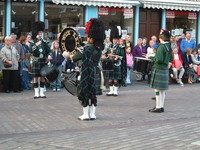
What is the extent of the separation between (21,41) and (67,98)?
3.42 meters

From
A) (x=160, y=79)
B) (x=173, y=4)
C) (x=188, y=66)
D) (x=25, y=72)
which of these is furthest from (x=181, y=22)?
(x=160, y=79)

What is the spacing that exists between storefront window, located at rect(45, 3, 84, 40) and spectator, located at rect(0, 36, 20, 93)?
17.5 ft

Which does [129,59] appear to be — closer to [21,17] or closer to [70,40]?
[21,17]

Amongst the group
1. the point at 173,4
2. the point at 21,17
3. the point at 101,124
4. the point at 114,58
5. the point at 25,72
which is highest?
the point at 173,4

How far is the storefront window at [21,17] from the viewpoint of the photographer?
59.3 ft

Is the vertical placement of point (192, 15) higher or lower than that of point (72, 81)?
higher

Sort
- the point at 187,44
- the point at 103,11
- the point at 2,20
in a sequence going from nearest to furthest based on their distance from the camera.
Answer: the point at 2,20 → the point at 187,44 → the point at 103,11

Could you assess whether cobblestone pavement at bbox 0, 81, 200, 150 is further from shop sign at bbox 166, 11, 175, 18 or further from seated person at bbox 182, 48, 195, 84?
shop sign at bbox 166, 11, 175, 18

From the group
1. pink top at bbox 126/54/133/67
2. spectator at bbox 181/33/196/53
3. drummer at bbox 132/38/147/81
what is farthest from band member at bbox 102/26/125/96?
spectator at bbox 181/33/196/53

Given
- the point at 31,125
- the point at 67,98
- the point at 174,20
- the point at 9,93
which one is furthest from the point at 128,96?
the point at 174,20

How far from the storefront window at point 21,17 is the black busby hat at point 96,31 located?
9413 mm

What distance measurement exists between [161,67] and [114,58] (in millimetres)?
2485

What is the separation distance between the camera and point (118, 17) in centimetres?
2058

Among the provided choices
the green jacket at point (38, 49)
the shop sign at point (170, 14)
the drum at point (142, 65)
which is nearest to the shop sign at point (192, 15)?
the shop sign at point (170, 14)
